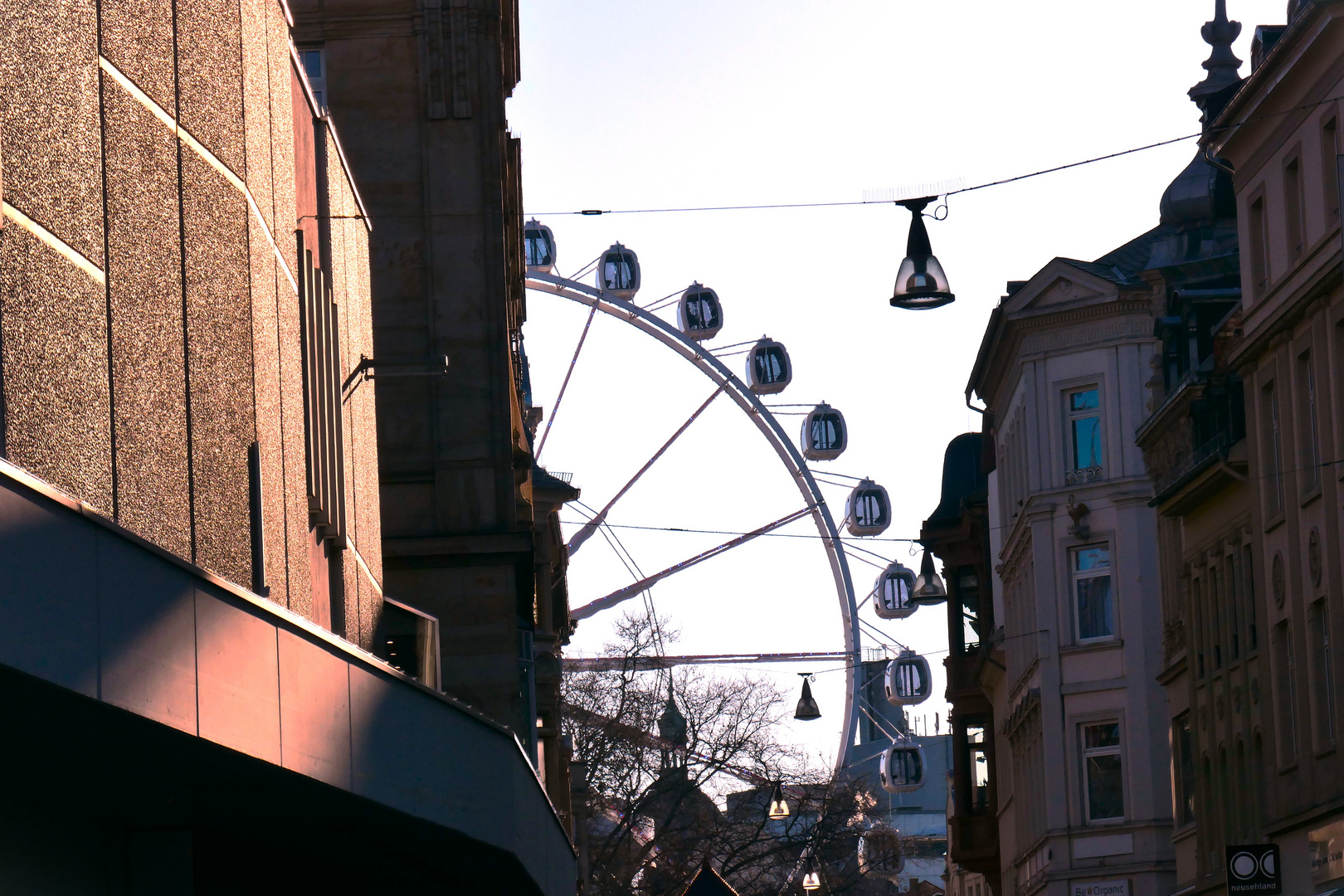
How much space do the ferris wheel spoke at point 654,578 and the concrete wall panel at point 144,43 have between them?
4746 centimetres

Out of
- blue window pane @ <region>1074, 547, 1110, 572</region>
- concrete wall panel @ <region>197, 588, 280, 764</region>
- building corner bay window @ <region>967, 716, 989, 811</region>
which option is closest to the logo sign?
concrete wall panel @ <region>197, 588, 280, 764</region>

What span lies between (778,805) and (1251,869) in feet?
97.2

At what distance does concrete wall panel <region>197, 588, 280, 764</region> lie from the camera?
276 inches

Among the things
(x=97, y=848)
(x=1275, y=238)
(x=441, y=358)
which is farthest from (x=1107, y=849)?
(x=97, y=848)

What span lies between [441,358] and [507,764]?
6.57 meters

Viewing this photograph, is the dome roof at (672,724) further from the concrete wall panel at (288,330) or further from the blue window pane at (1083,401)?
the concrete wall panel at (288,330)

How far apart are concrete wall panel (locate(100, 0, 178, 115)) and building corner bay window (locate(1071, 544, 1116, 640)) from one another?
102ft

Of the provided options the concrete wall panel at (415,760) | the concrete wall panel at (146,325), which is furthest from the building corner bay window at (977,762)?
the concrete wall panel at (146,325)

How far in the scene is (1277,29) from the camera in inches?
1066

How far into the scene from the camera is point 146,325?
29.7ft

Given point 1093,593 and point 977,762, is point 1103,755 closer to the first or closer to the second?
point 1093,593

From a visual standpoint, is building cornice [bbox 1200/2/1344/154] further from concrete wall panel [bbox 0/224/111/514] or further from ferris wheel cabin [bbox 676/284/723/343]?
ferris wheel cabin [bbox 676/284/723/343]

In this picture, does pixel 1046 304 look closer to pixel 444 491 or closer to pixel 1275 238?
pixel 1275 238

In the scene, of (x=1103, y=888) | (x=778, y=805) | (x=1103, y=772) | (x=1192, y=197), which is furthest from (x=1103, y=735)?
(x=778, y=805)
